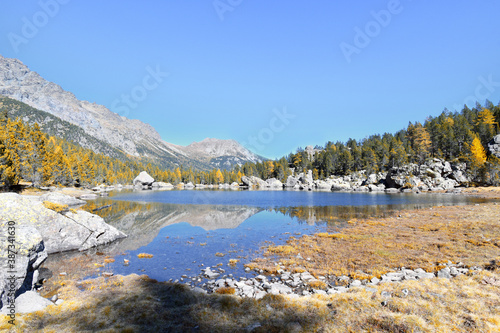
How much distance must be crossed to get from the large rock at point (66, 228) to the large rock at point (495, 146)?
437 ft

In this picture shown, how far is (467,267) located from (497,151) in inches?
4582

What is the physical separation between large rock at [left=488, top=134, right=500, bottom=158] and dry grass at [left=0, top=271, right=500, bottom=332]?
11782cm

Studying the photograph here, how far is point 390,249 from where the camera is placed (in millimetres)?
20516

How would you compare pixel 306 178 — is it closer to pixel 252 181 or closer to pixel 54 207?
pixel 252 181

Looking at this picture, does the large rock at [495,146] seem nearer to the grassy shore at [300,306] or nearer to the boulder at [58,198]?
the grassy shore at [300,306]

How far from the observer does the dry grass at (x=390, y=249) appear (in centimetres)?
1658

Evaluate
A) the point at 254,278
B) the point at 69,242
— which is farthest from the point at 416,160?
the point at 69,242

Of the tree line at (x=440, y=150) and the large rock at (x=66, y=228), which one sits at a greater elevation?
the tree line at (x=440, y=150)

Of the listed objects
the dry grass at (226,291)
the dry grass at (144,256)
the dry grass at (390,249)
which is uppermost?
the dry grass at (390,249)

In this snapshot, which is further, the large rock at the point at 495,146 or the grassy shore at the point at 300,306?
the large rock at the point at 495,146

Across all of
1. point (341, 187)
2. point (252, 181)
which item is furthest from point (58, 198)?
point (252, 181)

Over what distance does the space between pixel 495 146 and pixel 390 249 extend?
11652cm

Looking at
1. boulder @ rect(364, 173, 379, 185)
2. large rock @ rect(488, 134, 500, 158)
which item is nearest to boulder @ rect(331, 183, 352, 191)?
boulder @ rect(364, 173, 379, 185)

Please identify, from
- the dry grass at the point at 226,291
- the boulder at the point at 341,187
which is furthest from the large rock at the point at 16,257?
the boulder at the point at 341,187
